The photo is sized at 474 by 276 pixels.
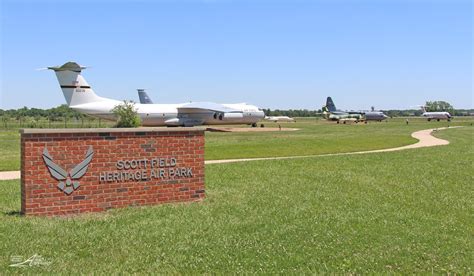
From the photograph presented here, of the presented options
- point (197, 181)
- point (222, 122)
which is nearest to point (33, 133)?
point (197, 181)

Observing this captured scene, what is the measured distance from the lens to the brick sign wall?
848 cm

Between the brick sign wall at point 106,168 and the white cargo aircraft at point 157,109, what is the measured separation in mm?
39836

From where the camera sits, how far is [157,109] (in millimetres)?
53188

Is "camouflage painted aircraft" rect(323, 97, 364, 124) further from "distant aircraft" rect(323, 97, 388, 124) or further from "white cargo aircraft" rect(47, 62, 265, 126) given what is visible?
"white cargo aircraft" rect(47, 62, 265, 126)

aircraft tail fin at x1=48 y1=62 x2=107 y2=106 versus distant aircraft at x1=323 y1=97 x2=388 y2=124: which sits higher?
aircraft tail fin at x1=48 y1=62 x2=107 y2=106

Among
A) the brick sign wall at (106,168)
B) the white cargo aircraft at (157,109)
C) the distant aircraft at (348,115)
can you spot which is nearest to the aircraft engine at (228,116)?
the white cargo aircraft at (157,109)

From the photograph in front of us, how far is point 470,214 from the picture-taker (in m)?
9.05

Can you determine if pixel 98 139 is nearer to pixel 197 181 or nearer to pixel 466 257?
pixel 197 181

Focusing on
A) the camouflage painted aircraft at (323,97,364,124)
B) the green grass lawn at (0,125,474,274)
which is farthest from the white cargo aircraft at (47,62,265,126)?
the green grass lawn at (0,125,474,274)

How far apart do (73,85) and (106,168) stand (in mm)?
41941

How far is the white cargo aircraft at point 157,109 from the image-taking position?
48.3 metres

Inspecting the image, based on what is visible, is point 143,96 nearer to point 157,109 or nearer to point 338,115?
point 157,109

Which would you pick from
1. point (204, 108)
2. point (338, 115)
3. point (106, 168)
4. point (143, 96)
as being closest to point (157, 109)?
point (204, 108)

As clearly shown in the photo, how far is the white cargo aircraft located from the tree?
1.32m
